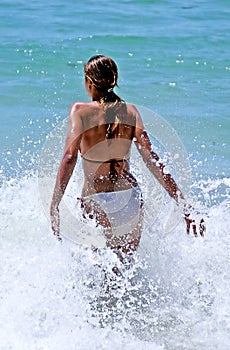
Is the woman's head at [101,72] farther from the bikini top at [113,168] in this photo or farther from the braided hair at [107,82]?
the bikini top at [113,168]

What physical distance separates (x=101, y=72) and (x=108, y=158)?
547 millimetres

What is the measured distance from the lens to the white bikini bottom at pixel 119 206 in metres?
4.34

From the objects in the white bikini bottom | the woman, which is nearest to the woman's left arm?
the woman

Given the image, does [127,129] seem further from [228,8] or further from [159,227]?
[228,8]

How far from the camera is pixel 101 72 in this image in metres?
4.09

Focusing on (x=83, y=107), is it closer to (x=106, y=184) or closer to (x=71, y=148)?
(x=71, y=148)

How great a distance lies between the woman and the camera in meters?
4.13

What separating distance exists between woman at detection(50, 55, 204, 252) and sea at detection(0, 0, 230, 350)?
15 cm

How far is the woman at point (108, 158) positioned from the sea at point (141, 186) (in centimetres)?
15

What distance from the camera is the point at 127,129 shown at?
422cm

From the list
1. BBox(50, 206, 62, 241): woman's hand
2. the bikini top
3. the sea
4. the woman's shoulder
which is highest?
the woman's shoulder

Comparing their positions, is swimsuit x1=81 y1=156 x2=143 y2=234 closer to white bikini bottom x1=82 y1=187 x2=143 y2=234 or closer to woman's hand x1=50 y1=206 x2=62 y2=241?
white bikini bottom x1=82 y1=187 x2=143 y2=234

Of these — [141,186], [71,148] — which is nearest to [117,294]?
[71,148]

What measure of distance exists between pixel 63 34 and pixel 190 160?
5.31 meters
